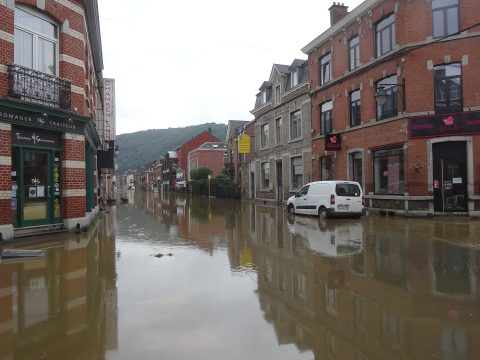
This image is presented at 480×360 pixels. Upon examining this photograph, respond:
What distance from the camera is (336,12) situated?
25.4 m

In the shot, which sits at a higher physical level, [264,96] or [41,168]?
[264,96]

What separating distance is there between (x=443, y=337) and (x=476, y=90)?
16237 millimetres

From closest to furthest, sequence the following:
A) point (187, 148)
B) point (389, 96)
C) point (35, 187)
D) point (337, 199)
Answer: point (35, 187)
point (337, 199)
point (389, 96)
point (187, 148)

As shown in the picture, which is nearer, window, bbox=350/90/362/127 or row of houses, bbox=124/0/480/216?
row of houses, bbox=124/0/480/216

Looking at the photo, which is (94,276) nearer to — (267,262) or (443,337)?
(267,262)

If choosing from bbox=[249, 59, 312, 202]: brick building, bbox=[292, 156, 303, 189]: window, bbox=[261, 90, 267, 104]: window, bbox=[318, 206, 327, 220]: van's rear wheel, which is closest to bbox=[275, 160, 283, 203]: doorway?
bbox=[249, 59, 312, 202]: brick building

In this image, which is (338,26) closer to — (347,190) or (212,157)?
(347,190)

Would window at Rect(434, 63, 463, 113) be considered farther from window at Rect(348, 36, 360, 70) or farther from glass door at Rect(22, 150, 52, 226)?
glass door at Rect(22, 150, 52, 226)

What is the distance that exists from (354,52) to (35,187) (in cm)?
1780

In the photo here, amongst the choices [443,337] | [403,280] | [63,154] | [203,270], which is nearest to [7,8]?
[63,154]

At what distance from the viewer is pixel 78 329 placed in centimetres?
482

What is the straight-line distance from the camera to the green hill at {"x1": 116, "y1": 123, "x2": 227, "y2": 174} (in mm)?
128238

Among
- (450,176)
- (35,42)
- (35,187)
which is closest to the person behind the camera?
(35,187)

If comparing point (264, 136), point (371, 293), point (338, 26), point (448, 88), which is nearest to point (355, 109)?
point (338, 26)
